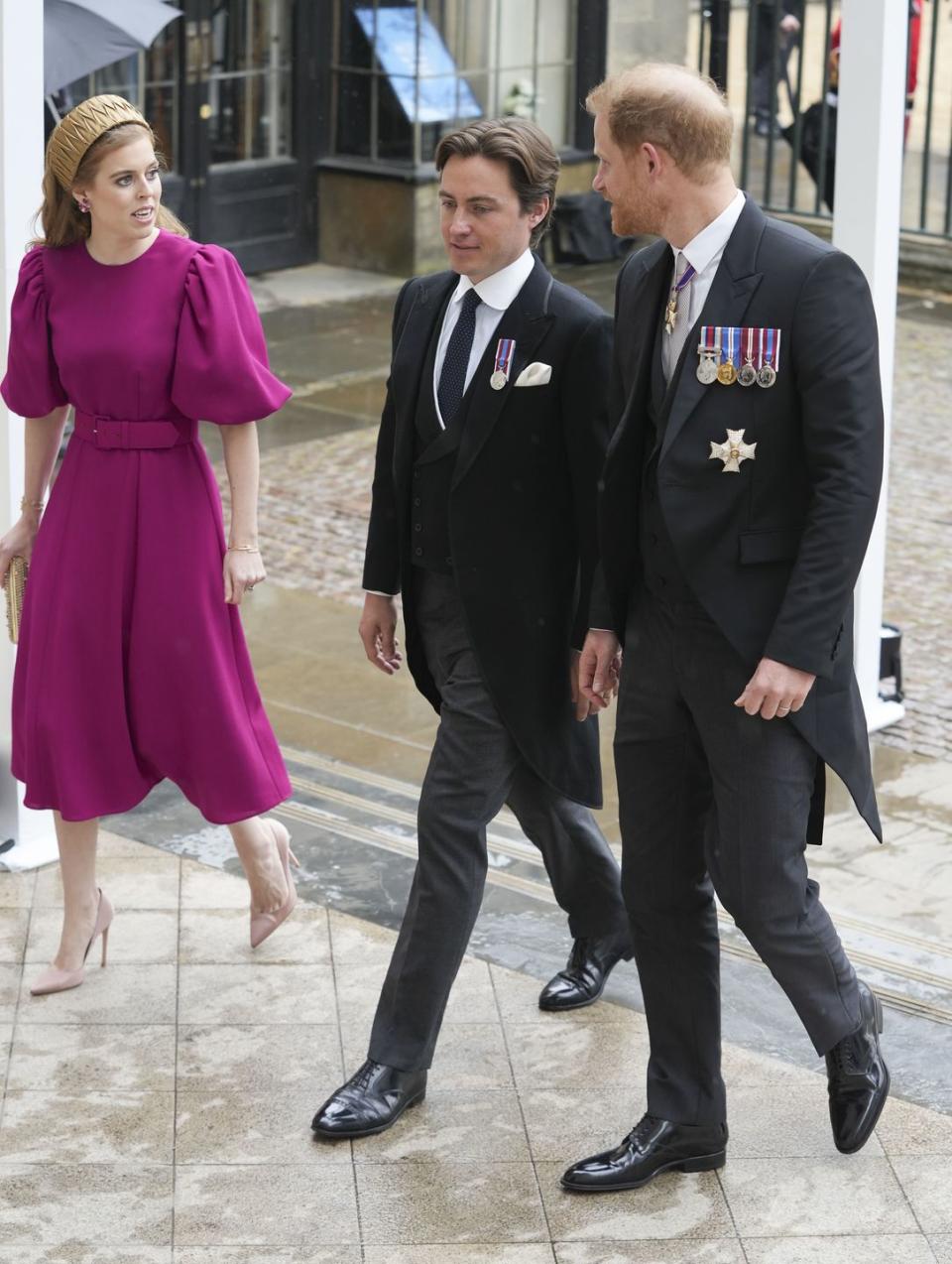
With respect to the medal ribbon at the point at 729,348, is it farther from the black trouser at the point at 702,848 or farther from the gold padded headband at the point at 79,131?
the gold padded headband at the point at 79,131

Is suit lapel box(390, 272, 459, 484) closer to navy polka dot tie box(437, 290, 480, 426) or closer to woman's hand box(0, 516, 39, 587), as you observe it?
navy polka dot tie box(437, 290, 480, 426)

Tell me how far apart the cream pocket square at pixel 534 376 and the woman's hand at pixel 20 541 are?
126cm

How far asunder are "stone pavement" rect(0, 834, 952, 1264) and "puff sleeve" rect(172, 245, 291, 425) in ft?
4.16

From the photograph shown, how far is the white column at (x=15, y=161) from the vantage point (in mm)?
4816

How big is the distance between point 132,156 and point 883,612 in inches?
162

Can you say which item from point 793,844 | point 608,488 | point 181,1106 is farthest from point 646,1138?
point 608,488

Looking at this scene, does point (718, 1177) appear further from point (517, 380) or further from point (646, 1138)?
point (517, 380)

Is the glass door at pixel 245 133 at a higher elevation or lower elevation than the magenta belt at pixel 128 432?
higher

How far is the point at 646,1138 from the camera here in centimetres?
378

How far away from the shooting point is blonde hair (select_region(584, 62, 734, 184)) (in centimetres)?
339

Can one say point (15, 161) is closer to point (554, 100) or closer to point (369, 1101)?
point (369, 1101)

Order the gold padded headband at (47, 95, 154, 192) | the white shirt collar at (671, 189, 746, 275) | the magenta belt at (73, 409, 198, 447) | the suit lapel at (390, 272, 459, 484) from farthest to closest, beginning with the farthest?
the magenta belt at (73, 409, 198, 447) < the gold padded headband at (47, 95, 154, 192) < the suit lapel at (390, 272, 459, 484) < the white shirt collar at (671, 189, 746, 275)

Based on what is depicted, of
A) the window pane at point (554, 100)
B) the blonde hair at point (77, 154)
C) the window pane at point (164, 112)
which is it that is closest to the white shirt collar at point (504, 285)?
the blonde hair at point (77, 154)

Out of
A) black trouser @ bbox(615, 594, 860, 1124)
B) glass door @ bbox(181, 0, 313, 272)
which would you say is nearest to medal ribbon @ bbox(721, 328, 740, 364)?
black trouser @ bbox(615, 594, 860, 1124)
